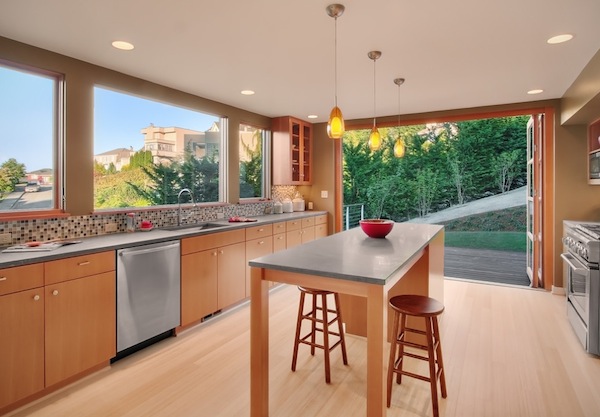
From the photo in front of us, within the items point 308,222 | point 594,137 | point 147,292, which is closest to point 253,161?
point 308,222

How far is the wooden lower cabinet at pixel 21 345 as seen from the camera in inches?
79.0

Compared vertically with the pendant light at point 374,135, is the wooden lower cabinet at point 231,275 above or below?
below

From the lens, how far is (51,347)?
7.33 ft

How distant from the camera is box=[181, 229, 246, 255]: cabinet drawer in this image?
3213mm

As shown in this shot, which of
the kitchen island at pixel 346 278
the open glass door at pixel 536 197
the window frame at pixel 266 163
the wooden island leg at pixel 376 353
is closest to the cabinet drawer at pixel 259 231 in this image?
the window frame at pixel 266 163

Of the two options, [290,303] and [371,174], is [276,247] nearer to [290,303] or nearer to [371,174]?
[290,303]

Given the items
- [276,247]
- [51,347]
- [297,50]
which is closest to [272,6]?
[297,50]

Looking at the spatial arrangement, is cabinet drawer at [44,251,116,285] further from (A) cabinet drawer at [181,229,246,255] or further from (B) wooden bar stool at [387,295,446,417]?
(B) wooden bar stool at [387,295,446,417]

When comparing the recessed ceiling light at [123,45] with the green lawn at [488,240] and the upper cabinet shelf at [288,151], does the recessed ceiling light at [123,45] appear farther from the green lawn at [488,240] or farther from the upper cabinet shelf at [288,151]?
the green lawn at [488,240]

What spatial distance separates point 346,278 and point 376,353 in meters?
0.37

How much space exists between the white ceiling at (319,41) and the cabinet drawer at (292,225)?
1758 mm

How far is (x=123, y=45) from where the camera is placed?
2701 mm

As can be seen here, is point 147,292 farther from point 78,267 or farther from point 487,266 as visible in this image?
point 487,266

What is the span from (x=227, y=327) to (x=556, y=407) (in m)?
2.60
